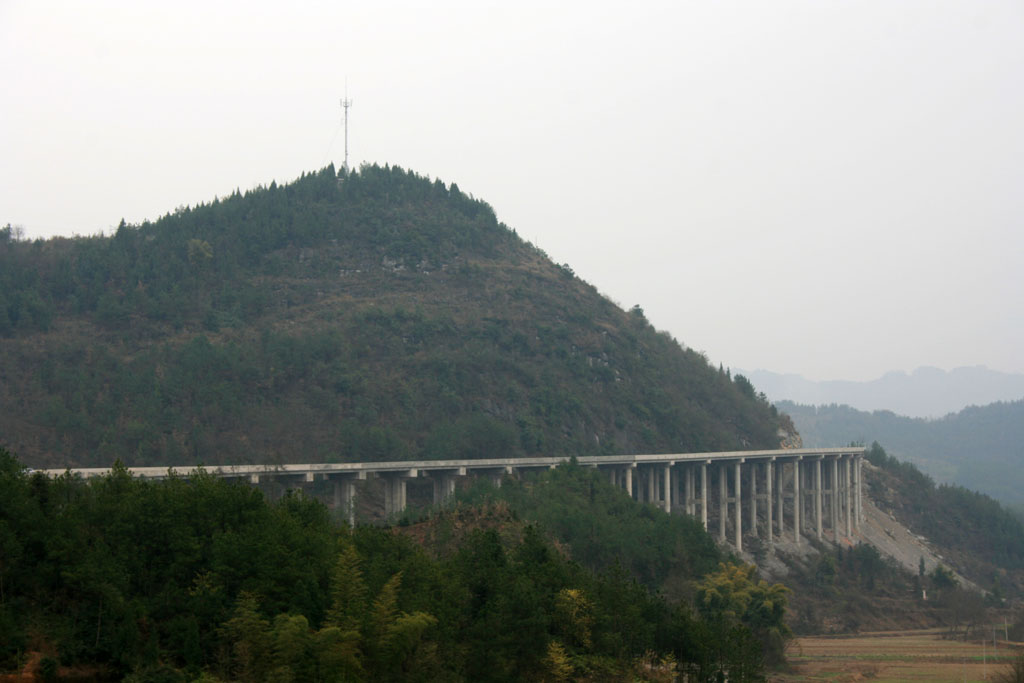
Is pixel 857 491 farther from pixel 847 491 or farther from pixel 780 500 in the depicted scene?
pixel 780 500

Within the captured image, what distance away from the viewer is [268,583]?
29312 mm

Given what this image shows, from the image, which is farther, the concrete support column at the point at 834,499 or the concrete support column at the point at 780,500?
the concrete support column at the point at 834,499

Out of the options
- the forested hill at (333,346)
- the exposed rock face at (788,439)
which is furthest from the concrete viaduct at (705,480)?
the forested hill at (333,346)

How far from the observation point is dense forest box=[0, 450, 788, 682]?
27.0 m

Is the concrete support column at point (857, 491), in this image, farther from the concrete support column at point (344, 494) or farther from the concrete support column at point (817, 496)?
the concrete support column at point (344, 494)

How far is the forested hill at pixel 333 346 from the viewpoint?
8269 cm

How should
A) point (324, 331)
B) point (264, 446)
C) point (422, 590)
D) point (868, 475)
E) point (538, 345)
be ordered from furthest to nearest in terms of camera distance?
point (868, 475), point (538, 345), point (324, 331), point (264, 446), point (422, 590)

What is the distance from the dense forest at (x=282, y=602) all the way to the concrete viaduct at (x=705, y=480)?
23.7m

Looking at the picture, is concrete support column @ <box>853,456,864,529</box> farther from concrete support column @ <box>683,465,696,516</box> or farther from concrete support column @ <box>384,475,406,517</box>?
concrete support column @ <box>384,475,406,517</box>

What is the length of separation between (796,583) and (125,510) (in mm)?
71257

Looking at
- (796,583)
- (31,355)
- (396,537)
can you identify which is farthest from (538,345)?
(396,537)

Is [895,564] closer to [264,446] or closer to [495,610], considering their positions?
[264,446]

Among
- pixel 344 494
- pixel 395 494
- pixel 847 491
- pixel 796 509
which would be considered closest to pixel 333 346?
pixel 395 494

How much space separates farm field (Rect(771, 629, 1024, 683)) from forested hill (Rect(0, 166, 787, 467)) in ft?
100
